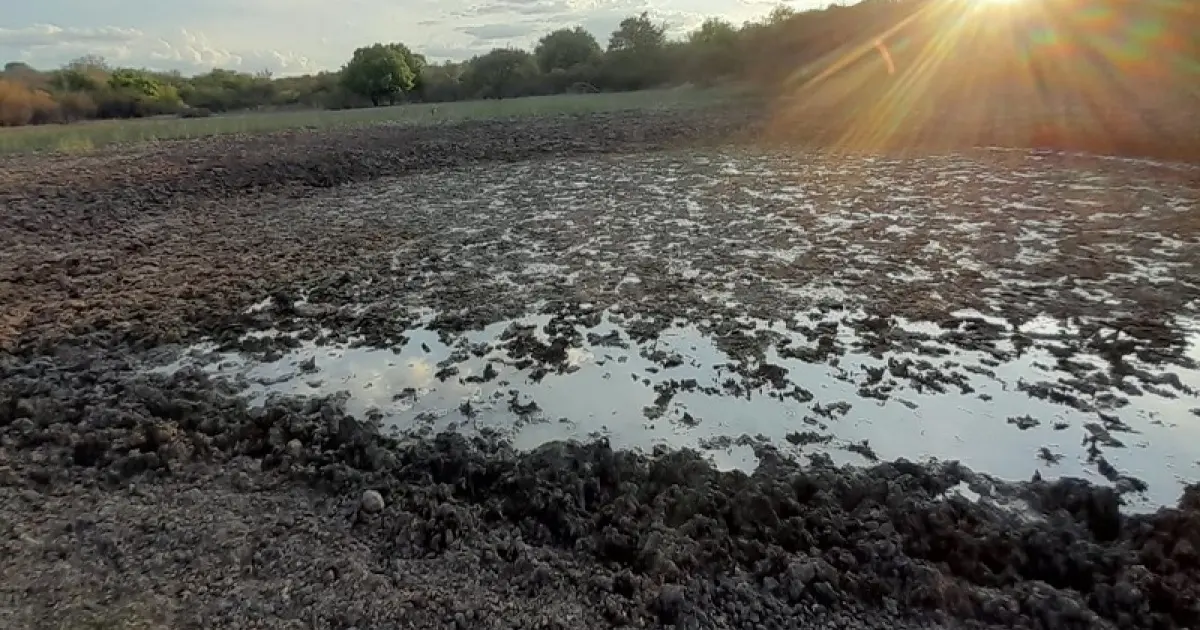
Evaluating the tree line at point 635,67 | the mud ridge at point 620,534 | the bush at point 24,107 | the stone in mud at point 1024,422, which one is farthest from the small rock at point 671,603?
the bush at point 24,107

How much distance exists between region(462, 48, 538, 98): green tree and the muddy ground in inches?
1576

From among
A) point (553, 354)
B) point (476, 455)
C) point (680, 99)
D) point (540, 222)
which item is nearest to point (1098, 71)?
point (680, 99)

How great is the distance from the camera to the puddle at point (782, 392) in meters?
4.47

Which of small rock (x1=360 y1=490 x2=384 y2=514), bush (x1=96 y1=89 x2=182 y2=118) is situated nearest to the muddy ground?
small rock (x1=360 y1=490 x2=384 y2=514)

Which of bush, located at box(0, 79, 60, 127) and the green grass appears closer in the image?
the green grass

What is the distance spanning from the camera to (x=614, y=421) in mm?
5008

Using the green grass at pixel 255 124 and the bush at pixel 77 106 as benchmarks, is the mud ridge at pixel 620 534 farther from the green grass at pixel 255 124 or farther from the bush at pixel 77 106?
the bush at pixel 77 106

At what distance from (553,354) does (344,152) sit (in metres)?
12.9

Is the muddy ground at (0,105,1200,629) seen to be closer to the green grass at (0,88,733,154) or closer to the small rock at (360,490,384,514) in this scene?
the small rock at (360,490,384,514)

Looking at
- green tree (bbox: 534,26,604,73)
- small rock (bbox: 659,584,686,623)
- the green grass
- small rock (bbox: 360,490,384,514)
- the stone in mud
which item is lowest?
small rock (bbox: 659,584,686,623)

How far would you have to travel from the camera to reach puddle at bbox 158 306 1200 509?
14.7 ft

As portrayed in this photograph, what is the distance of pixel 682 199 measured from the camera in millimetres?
12125

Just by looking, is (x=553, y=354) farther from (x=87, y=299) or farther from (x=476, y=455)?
(x=87, y=299)

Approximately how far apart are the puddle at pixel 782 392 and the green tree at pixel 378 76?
46.6 meters
